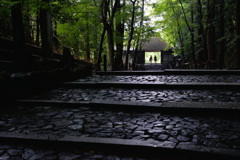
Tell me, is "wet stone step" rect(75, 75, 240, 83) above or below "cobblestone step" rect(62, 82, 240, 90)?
above

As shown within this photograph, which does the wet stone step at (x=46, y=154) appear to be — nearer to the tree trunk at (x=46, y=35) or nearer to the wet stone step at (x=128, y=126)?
the wet stone step at (x=128, y=126)

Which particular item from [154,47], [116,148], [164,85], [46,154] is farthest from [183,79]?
[154,47]

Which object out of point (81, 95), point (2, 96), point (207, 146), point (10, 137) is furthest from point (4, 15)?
point (207, 146)

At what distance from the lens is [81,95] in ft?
22.0

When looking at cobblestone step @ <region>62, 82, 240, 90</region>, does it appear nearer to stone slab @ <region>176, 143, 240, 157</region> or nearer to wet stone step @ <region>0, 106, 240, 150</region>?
wet stone step @ <region>0, 106, 240, 150</region>

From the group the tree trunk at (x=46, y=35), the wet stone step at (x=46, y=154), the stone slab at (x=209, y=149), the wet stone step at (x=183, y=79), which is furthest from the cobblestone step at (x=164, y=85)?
the wet stone step at (x=46, y=154)

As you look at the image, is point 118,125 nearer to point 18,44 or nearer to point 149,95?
Answer: point 149,95

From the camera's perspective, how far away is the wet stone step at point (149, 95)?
560cm

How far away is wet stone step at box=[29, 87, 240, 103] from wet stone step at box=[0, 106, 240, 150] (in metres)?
0.92

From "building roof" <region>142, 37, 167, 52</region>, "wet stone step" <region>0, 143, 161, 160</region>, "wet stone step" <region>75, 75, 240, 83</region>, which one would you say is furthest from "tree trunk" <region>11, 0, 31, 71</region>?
"building roof" <region>142, 37, 167, 52</region>

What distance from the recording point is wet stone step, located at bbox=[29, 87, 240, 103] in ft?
18.4

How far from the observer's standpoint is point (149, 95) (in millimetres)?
6246

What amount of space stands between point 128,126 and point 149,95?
7.55 ft

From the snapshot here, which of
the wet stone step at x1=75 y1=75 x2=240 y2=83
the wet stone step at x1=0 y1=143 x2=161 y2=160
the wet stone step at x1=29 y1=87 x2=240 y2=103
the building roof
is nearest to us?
the wet stone step at x1=0 y1=143 x2=161 y2=160
